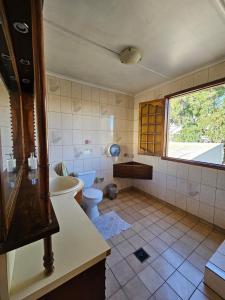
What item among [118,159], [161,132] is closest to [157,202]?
[118,159]

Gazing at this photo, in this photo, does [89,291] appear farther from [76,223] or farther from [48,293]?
[76,223]

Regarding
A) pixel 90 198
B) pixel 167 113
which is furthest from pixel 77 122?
pixel 167 113

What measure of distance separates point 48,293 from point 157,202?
240 centimetres

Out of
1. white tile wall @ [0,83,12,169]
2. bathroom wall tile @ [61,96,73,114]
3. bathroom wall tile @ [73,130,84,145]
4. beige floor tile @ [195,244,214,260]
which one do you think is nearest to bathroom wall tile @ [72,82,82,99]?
bathroom wall tile @ [61,96,73,114]

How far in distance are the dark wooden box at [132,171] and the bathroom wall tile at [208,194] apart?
3.07 ft

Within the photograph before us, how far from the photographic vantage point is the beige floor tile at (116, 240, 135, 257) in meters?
1.53

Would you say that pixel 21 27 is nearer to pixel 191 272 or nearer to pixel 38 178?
pixel 38 178

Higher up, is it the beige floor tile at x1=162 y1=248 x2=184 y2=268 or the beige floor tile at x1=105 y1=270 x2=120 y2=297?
the beige floor tile at x1=162 y1=248 x2=184 y2=268

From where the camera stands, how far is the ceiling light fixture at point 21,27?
624mm

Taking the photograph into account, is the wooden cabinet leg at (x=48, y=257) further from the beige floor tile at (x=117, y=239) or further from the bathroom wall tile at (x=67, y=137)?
the bathroom wall tile at (x=67, y=137)

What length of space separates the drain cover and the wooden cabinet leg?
120 cm

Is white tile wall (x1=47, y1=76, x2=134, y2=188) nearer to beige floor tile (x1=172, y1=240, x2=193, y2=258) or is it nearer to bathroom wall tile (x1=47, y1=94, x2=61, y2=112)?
bathroom wall tile (x1=47, y1=94, x2=61, y2=112)

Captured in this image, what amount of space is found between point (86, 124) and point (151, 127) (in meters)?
1.22

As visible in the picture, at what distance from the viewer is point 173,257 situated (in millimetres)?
1482
